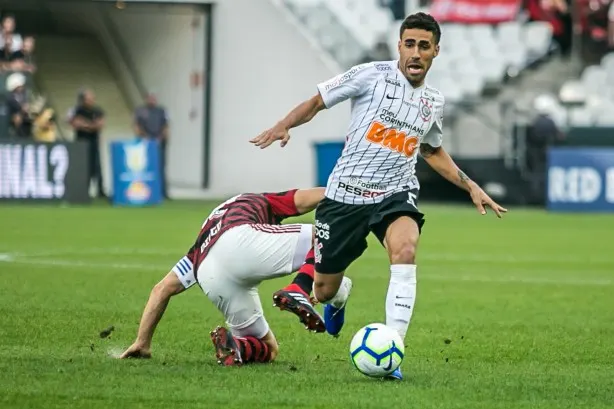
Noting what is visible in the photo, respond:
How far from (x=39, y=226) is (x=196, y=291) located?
797 centimetres

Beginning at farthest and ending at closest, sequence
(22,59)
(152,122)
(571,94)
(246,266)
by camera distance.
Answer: (571,94) < (22,59) < (152,122) < (246,266)

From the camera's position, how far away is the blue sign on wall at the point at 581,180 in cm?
2792

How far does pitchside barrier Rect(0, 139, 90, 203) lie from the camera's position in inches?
1035

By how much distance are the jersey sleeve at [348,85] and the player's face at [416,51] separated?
23cm

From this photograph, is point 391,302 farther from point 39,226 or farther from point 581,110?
point 581,110

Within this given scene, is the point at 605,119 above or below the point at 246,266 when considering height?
above

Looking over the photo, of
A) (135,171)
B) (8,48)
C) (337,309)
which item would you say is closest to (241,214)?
(337,309)

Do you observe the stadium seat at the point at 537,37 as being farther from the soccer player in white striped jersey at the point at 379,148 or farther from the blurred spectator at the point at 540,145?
the soccer player in white striped jersey at the point at 379,148

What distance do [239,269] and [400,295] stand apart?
3.50 ft

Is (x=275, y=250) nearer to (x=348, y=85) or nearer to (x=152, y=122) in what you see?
(x=348, y=85)

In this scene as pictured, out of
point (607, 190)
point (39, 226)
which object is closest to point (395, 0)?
point (607, 190)

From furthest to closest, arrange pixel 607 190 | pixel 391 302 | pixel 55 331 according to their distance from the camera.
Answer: pixel 607 190
pixel 55 331
pixel 391 302

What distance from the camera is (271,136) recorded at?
7945 mm

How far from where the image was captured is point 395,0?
34.1m
